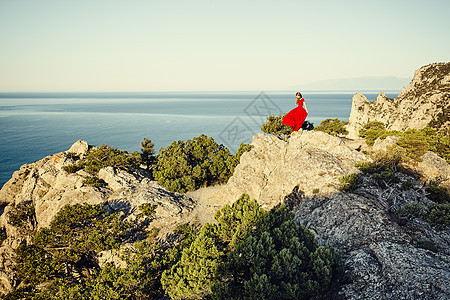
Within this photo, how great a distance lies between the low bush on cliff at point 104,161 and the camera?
3722 cm

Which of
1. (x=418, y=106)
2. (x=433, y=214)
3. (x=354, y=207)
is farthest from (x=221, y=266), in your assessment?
(x=418, y=106)

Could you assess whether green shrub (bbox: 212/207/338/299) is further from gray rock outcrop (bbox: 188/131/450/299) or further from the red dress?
the red dress

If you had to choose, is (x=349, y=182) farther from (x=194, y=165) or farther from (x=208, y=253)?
(x=194, y=165)

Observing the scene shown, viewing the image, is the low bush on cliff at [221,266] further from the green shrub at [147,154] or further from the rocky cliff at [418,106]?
the rocky cliff at [418,106]

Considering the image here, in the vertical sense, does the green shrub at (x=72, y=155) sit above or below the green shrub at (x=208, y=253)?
above

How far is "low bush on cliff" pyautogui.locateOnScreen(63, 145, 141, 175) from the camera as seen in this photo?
3722cm

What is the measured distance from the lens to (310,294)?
13.7m

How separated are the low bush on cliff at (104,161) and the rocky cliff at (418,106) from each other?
65.2m

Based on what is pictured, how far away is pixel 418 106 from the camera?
211 feet

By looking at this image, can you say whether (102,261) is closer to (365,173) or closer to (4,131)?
(365,173)

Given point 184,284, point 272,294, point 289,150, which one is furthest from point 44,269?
point 289,150

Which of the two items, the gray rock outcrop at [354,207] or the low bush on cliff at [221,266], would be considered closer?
the gray rock outcrop at [354,207]

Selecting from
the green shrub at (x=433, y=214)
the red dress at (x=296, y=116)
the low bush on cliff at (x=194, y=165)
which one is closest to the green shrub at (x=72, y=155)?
the low bush on cliff at (x=194, y=165)

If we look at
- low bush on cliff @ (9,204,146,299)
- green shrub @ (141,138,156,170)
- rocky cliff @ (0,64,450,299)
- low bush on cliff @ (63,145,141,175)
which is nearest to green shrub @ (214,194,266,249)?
rocky cliff @ (0,64,450,299)
